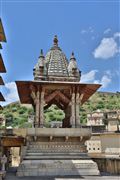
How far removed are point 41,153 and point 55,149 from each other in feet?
3.21

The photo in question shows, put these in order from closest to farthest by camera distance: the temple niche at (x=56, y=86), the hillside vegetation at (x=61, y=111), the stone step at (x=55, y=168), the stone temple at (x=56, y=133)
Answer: the stone step at (x=55, y=168) → the stone temple at (x=56, y=133) → the temple niche at (x=56, y=86) → the hillside vegetation at (x=61, y=111)

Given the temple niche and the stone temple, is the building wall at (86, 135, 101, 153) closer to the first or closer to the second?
the temple niche

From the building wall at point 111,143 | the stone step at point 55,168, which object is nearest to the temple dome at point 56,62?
the stone step at point 55,168

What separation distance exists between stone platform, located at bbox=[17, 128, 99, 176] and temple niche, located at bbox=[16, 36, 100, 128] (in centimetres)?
99

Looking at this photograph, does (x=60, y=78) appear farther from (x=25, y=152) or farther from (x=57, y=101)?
(x=25, y=152)

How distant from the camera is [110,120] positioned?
6222cm

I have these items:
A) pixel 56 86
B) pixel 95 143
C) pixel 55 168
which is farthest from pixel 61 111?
pixel 55 168

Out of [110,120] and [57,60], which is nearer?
[57,60]

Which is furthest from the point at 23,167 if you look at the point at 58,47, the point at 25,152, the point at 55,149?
the point at 58,47

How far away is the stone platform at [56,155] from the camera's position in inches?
617

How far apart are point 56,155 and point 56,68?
6380 mm

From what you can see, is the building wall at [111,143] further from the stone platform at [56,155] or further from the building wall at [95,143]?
the stone platform at [56,155]

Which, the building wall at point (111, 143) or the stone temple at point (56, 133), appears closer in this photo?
the stone temple at point (56, 133)

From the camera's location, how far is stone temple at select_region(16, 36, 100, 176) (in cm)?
1584
